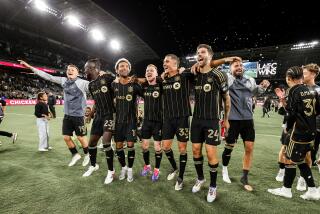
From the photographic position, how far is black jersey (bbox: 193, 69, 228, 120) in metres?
3.88

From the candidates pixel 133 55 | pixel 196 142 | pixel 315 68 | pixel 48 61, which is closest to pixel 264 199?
pixel 196 142

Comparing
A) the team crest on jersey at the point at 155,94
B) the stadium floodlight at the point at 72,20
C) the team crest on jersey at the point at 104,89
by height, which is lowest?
the team crest on jersey at the point at 155,94

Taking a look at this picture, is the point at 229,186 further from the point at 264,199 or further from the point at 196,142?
the point at 196,142

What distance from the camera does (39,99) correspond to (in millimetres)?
7551

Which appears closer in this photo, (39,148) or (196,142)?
(196,142)

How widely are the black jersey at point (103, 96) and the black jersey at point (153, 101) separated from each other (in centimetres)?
71

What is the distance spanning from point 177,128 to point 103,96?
5.52ft

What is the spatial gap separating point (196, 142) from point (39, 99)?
5.83m

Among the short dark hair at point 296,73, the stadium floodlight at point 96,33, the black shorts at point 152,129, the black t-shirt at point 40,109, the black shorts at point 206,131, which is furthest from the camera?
the stadium floodlight at point 96,33

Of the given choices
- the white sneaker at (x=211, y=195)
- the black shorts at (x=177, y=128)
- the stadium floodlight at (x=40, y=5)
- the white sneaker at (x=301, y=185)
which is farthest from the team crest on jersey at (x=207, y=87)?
the stadium floodlight at (x=40, y=5)

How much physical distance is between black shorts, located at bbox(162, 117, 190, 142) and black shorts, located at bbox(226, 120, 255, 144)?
0.98 m

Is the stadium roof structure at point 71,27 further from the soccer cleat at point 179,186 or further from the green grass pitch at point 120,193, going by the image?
the soccer cleat at point 179,186

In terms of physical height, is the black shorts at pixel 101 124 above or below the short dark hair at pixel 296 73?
below

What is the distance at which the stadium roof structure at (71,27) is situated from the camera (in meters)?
29.5
